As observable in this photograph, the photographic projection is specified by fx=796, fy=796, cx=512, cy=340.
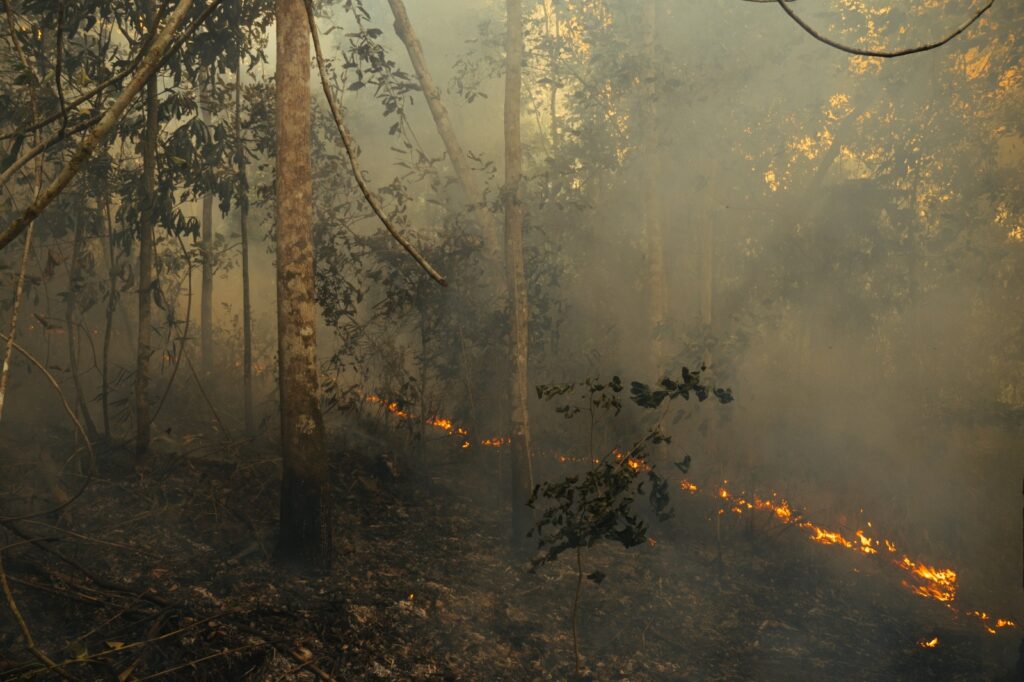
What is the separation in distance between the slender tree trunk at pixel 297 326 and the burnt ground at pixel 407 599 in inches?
15.3

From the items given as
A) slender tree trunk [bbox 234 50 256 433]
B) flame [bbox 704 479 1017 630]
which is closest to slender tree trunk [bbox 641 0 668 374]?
flame [bbox 704 479 1017 630]

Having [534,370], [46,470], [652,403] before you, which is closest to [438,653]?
[652,403]

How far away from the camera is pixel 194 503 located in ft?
25.0

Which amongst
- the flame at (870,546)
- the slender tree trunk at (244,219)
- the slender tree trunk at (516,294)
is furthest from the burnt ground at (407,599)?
the slender tree trunk at (244,219)

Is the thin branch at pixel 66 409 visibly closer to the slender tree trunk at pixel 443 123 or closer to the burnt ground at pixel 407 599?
the burnt ground at pixel 407 599

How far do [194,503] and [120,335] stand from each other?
6.72 metres

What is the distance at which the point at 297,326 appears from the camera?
6484 millimetres

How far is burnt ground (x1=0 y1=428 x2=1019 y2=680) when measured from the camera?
209 inches

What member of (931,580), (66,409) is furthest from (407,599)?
(931,580)

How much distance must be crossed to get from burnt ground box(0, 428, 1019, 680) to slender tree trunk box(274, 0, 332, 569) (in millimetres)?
389

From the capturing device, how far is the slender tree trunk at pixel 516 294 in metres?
8.60

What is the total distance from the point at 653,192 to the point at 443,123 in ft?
14.5

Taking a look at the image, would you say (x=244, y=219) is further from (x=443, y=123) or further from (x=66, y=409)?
(x=66, y=409)

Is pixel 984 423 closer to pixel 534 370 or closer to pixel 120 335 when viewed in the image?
pixel 534 370
